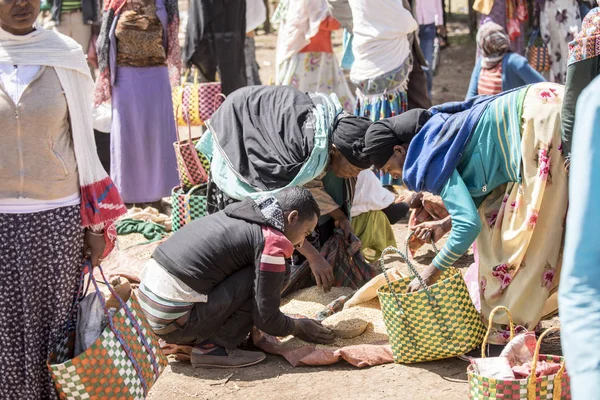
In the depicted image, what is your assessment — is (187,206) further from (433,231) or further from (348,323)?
(433,231)

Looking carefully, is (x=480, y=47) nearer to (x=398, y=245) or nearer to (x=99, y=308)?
(x=398, y=245)

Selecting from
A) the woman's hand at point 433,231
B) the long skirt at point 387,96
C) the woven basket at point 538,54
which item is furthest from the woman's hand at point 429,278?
the woven basket at point 538,54

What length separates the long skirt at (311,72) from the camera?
819 centimetres

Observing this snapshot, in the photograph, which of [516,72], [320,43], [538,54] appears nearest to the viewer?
[516,72]

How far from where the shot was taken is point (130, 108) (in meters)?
7.14

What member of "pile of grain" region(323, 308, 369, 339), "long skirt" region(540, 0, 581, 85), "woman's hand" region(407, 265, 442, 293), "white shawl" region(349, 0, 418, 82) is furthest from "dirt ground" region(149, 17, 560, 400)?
"long skirt" region(540, 0, 581, 85)

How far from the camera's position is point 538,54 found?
9.52 meters

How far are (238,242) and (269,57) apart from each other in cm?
1067

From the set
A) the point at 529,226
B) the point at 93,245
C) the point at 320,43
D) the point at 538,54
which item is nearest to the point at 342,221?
the point at 529,226

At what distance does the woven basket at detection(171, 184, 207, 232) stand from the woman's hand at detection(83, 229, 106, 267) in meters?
2.40

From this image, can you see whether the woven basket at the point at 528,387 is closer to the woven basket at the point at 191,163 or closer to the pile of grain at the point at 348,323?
the pile of grain at the point at 348,323

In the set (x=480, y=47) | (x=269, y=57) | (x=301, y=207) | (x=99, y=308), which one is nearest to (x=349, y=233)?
(x=301, y=207)

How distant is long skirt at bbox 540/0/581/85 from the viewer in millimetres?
8797

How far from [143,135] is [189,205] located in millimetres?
1556
